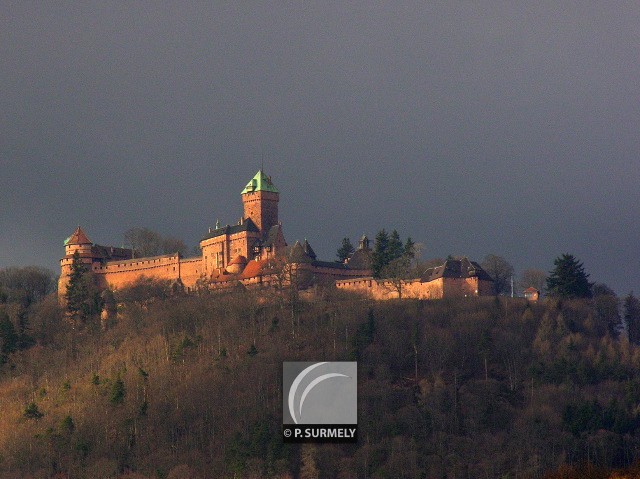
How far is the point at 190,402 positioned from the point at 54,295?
31.8 metres

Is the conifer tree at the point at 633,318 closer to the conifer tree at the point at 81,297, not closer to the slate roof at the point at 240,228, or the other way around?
the slate roof at the point at 240,228

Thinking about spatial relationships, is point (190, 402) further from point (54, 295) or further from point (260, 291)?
point (54, 295)

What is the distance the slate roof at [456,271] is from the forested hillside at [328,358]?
10.8ft

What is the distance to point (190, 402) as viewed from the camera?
4183 inches

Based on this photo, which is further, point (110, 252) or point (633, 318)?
point (110, 252)

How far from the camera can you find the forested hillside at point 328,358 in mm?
99812

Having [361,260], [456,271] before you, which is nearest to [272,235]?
[361,260]

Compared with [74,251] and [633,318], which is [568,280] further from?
[74,251]

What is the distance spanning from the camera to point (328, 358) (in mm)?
108438

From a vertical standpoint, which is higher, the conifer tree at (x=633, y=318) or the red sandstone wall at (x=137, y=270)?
the red sandstone wall at (x=137, y=270)

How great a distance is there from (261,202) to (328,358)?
2516 cm

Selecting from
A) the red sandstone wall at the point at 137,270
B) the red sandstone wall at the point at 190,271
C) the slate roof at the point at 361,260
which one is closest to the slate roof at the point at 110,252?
the red sandstone wall at the point at 137,270

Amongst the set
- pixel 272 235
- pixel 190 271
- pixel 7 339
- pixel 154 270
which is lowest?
pixel 7 339

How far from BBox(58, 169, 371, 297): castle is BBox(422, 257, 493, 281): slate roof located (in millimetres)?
7536
